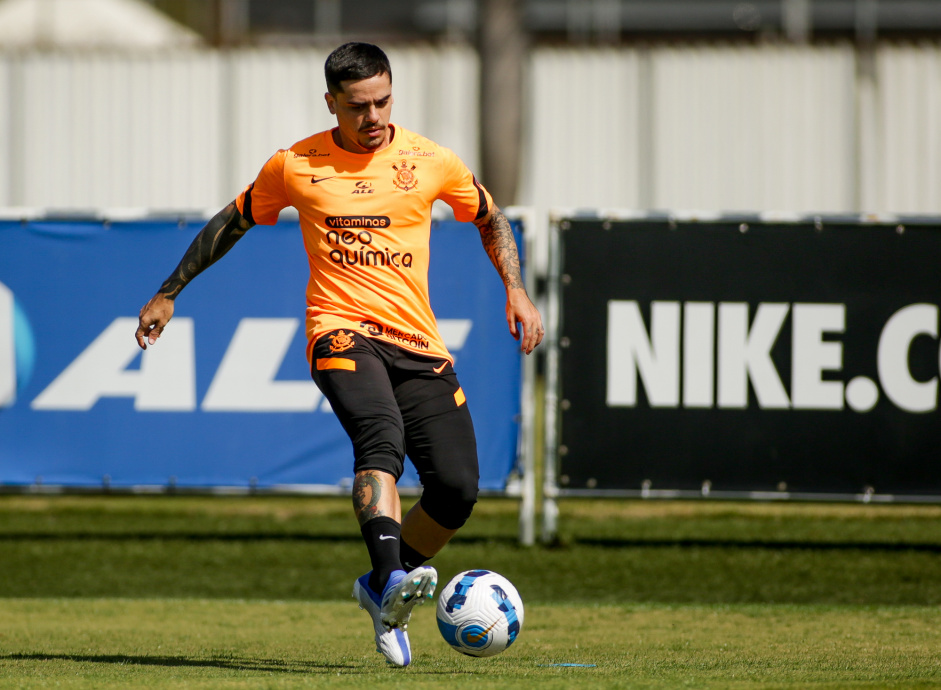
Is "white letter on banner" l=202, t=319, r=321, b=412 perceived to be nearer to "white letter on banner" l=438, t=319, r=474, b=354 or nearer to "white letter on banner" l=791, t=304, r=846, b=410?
"white letter on banner" l=438, t=319, r=474, b=354

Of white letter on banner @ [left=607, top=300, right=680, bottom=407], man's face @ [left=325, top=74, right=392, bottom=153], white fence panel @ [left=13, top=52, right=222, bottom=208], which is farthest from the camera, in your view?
white fence panel @ [left=13, top=52, right=222, bottom=208]

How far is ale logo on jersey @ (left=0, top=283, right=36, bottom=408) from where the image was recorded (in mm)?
9297

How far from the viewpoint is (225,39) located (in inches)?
1061

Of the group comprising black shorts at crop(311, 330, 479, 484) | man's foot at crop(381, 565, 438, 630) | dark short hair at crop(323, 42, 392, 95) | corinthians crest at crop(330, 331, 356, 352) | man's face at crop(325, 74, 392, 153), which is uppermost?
dark short hair at crop(323, 42, 392, 95)

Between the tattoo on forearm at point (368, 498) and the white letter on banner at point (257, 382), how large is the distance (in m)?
4.61

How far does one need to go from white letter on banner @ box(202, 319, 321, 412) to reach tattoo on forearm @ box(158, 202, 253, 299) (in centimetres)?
388

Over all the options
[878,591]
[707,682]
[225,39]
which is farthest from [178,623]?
[225,39]

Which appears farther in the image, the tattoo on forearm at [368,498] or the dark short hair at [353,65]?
the dark short hair at [353,65]

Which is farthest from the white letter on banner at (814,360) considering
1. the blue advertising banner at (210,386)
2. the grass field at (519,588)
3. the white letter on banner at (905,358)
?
the blue advertising banner at (210,386)

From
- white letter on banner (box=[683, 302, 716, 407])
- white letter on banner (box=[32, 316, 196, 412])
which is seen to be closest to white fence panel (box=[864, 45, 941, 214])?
white letter on banner (box=[683, 302, 716, 407])

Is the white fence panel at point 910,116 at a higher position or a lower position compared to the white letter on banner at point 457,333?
higher

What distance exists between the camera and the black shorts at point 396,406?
4766mm

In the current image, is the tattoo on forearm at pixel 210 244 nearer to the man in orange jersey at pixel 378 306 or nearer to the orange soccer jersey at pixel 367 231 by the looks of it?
the man in orange jersey at pixel 378 306

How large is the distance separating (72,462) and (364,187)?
522cm
